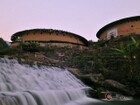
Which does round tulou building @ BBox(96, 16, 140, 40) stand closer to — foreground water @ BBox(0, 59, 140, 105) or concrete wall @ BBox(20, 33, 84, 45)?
concrete wall @ BBox(20, 33, 84, 45)

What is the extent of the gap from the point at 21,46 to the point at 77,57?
7.39 meters

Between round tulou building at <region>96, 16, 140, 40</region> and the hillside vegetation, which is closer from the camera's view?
the hillside vegetation

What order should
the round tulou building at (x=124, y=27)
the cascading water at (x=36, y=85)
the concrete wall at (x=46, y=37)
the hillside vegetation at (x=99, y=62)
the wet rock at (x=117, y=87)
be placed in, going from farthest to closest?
the concrete wall at (x=46, y=37)
the round tulou building at (x=124, y=27)
the hillside vegetation at (x=99, y=62)
the wet rock at (x=117, y=87)
the cascading water at (x=36, y=85)

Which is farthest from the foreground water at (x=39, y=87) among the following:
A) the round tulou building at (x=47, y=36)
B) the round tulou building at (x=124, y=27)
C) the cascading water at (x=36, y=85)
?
the round tulou building at (x=124, y=27)

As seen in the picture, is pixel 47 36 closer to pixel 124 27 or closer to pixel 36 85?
pixel 124 27

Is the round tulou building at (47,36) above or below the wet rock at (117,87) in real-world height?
above

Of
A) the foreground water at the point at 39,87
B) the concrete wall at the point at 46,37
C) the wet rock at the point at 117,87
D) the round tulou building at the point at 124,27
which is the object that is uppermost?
the round tulou building at the point at 124,27

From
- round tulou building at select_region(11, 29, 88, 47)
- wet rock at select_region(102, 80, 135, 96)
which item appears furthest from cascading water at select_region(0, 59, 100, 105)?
round tulou building at select_region(11, 29, 88, 47)

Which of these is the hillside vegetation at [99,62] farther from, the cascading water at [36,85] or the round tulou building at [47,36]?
the round tulou building at [47,36]

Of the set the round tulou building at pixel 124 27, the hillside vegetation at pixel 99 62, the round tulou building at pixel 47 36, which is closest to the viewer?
the hillside vegetation at pixel 99 62

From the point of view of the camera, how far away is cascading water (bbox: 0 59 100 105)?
11.2m

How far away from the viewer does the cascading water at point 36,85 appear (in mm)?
11164

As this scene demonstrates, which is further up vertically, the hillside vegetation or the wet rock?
the hillside vegetation

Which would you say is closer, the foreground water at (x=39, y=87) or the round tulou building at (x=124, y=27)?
the foreground water at (x=39, y=87)
